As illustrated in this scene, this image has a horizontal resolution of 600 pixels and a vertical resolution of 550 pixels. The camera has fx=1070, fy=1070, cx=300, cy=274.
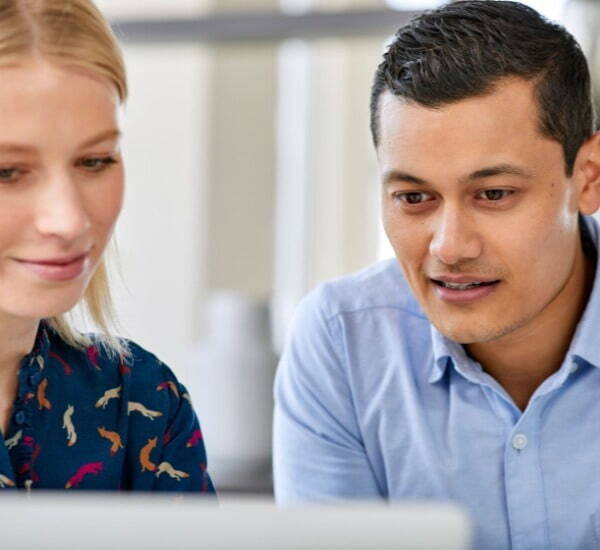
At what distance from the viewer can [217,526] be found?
431 millimetres

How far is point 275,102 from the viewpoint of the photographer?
3914 millimetres

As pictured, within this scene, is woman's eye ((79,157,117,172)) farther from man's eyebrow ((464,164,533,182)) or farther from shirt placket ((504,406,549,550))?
shirt placket ((504,406,549,550))

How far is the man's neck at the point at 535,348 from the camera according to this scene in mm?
1433

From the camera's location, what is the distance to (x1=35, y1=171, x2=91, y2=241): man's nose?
933 mm

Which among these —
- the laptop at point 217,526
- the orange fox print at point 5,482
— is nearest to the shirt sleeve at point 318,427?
the orange fox print at point 5,482

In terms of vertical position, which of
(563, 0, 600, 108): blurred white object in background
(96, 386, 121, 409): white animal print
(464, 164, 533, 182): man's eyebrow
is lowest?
(96, 386, 121, 409): white animal print

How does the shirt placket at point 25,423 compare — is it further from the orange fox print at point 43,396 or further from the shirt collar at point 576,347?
the shirt collar at point 576,347

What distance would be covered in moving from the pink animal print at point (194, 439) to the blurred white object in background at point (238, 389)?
667 mm

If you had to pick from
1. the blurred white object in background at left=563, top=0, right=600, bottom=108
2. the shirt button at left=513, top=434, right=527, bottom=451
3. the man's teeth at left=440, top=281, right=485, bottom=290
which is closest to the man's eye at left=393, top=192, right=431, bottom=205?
the man's teeth at left=440, top=281, right=485, bottom=290

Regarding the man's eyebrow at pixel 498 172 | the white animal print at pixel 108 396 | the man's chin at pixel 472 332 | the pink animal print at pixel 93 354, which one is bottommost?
the white animal print at pixel 108 396

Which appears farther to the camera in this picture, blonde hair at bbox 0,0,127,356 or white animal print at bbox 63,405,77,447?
white animal print at bbox 63,405,77,447

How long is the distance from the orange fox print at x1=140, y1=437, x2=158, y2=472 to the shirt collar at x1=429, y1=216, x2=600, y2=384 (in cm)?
42

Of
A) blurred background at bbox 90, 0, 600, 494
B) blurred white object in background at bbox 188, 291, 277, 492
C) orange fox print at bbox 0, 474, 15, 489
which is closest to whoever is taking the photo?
orange fox print at bbox 0, 474, 15, 489

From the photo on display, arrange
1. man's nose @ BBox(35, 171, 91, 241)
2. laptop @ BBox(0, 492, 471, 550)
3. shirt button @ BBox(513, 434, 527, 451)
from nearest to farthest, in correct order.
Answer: laptop @ BBox(0, 492, 471, 550), man's nose @ BBox(35, 171, 91, 241), shirt button @ BBox(513, 434, 527, 451)
